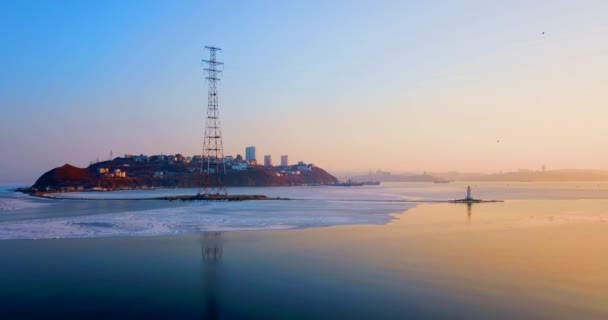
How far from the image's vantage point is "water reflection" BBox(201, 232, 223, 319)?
7.14m

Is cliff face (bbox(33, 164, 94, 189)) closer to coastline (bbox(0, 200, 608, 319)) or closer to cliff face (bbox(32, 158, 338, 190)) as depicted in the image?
cliff face (bbox(32, 158, 338, 190))

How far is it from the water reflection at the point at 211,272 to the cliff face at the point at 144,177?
275ft

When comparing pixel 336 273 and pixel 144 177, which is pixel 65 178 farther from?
pixel 336 273

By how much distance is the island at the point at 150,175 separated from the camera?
9975cm

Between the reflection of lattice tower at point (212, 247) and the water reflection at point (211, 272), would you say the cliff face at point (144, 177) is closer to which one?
the reflection of lattice tower at point (212, 247)

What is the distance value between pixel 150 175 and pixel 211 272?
4834 inches

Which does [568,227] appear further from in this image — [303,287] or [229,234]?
[303,287]

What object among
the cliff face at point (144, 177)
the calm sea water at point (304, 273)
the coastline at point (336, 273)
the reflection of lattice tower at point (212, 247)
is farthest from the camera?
the cliff face at point (144, 177)

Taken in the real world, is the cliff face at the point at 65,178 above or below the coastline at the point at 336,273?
above

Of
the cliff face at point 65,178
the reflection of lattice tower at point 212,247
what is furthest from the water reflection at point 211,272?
the cliff face at point 65,178

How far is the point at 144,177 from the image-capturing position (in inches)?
4783

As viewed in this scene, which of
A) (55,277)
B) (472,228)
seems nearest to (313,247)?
(55,277)

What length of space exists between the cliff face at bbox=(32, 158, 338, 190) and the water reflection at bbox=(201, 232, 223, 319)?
8392 cm

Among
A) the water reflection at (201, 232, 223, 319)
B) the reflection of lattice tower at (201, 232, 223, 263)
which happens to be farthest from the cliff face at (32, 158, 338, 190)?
the water reflection at (201, 232, 223, 319)
